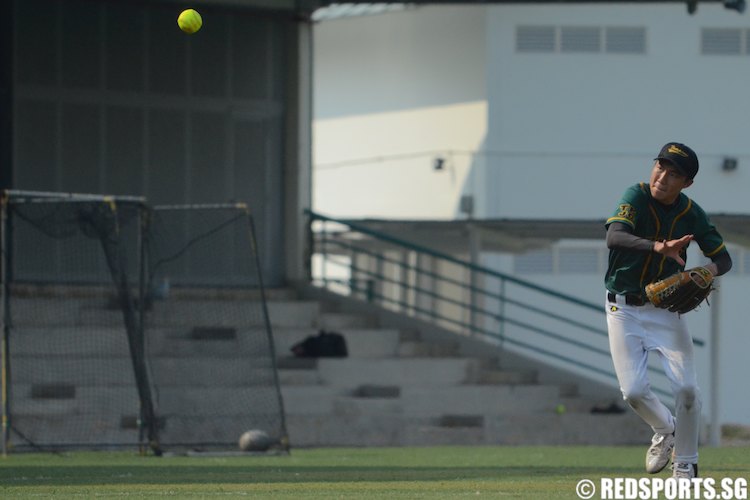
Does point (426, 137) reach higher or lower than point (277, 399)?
higher

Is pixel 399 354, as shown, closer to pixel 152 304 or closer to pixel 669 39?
pixel 152 304


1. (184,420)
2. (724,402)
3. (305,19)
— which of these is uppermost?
(305,19)

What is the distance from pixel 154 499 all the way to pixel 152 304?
9.91 m

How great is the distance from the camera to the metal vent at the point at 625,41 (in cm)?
3725

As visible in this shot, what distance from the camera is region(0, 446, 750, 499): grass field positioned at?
32.9 feet

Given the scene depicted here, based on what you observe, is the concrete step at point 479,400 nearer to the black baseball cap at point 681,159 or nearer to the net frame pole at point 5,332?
the net frame pole at point 5,332

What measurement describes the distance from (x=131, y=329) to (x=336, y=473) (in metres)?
5.78

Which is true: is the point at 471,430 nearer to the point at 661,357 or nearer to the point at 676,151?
the point at 661,357

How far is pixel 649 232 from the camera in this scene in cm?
955

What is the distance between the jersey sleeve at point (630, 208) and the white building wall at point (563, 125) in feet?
80.5

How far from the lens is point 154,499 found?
31.0 ft

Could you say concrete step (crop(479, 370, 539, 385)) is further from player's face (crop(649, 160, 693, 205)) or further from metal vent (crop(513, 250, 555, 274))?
metal vent (crop(513, 250, 555, 274))

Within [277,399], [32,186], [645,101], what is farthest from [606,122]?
[277,399]

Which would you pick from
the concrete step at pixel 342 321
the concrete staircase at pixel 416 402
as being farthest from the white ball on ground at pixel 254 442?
the concrete step at pixel 342 321
